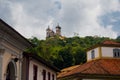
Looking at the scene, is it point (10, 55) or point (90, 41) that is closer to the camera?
point (10, 55)

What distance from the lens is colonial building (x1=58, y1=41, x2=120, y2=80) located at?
1553 inches

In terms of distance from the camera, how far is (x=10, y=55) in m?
19.5

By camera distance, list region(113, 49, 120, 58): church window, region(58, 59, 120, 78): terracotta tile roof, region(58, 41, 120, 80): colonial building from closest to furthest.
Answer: region(58, 41, 120, 80): colonial building
region(58, 59, 120, 78): terracotta tile roof
region(113, 49, 120, 58): church window

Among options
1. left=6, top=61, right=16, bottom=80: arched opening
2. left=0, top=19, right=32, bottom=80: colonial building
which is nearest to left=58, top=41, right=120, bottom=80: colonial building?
left=0, top=19, right=32, bottom=80: colonial building

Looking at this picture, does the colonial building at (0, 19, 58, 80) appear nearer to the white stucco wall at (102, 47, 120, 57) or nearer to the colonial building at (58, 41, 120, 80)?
the colonial building at (58, 41, 120, 80)

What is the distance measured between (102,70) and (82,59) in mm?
39668

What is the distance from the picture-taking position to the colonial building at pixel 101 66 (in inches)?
1553

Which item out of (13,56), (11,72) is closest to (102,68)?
(11,72)

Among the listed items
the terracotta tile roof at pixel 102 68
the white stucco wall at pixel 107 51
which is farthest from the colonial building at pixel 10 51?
the white stucco wall at pixel 107 51

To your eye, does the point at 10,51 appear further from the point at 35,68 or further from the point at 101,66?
the point at 101,66

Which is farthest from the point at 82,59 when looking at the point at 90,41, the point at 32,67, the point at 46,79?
the point at 32,67

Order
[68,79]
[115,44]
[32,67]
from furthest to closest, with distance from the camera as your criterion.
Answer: [115,44]
[68,79]
[32,67]

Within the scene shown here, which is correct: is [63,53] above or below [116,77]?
above

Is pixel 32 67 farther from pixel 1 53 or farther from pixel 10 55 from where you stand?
pixel 1 53
